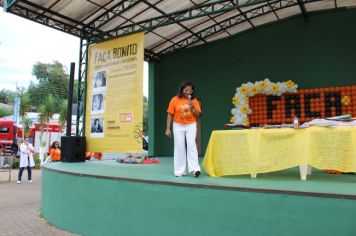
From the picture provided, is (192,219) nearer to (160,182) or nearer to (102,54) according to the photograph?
(160,182)

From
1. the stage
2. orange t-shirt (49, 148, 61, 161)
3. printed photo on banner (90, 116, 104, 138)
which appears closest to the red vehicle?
orange t-shirt (49, 148, 61, 161)

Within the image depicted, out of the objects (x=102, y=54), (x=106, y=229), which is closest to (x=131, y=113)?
(x=102, y=54)

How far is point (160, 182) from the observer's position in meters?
4.18

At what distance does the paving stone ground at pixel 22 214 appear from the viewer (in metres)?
5.44

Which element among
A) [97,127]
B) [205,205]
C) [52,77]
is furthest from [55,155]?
[52,77]

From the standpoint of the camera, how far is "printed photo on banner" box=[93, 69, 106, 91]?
8320 millimetres

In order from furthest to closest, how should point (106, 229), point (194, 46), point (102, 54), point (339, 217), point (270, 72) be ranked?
point (194, 46) < point (270, 72) < point (102, 54) < point (106, 229) < point (339, 217)

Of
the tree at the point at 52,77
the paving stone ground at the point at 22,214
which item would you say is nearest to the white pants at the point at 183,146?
the paving stone ground at the point at 22,214

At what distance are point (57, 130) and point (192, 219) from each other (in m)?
22.4

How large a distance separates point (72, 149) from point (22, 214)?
1740 mm

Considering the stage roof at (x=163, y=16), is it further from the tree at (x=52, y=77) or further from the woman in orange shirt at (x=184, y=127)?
the tree at (x=52, y=77)

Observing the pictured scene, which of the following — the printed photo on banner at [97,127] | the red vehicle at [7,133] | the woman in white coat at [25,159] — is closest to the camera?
the printed photo on banner at [97,127]

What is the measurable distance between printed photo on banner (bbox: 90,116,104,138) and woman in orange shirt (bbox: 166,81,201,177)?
375 centimetres

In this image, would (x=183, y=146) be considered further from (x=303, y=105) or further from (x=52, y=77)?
(x=52, y=77)
